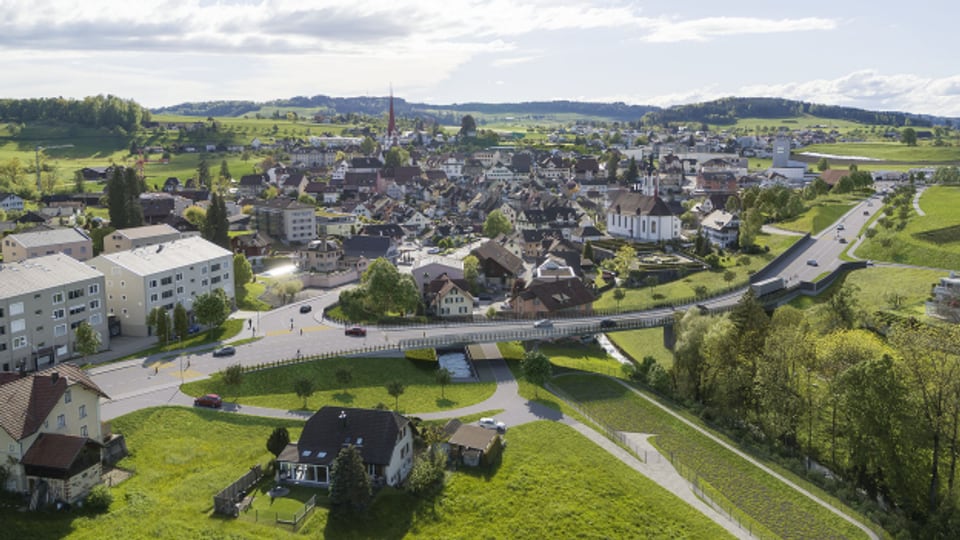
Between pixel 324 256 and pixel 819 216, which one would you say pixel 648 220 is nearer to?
pixel 819 216

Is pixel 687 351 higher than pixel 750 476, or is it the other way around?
pixel 687 351

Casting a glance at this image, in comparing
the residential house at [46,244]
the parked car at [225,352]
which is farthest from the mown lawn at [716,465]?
the residential house at [46,244]

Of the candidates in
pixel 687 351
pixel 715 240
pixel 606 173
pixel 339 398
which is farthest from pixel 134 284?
pixel 606 173

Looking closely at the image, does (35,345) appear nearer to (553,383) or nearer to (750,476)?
(553,383)

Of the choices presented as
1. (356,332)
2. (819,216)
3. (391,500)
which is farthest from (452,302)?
(819,216)

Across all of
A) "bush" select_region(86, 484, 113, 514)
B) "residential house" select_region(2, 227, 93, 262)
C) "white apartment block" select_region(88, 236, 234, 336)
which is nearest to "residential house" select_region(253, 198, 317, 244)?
"residential house" select_region(2, 227, 93, 262)

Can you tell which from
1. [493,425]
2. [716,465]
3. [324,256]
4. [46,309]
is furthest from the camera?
[324,256]

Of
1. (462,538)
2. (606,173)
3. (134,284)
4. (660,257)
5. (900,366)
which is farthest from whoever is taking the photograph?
(606,173)
